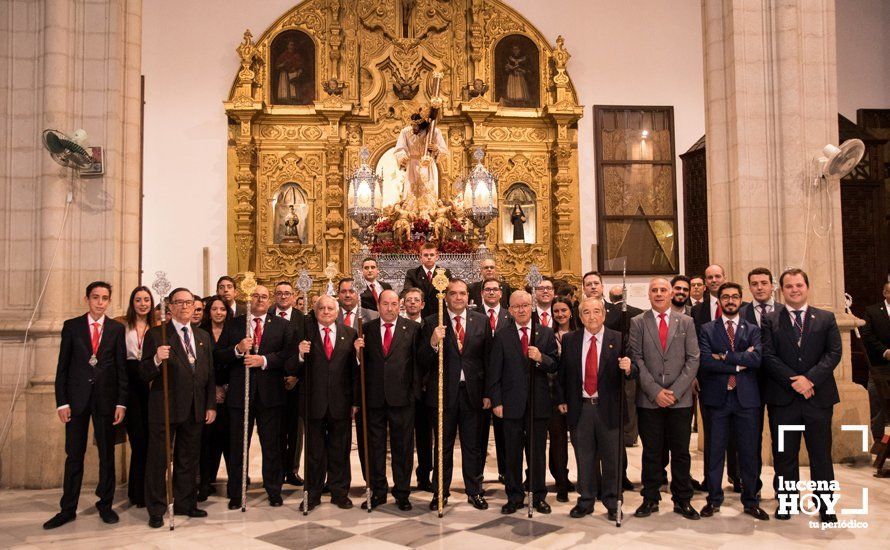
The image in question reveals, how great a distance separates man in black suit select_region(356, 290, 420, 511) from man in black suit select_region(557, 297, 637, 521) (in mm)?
1132

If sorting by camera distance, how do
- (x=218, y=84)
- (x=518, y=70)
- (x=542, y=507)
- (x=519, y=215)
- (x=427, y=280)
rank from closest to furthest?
(x=542, y=507)
(x=427, y=280)
(x=218, y=84)
(x=519, y=215)
(x=518, y=70)

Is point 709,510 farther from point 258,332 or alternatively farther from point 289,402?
point 258,332

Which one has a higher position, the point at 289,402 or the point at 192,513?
the point at 289,402

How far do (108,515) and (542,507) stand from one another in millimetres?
2932

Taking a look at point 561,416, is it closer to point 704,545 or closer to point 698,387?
point 698,387

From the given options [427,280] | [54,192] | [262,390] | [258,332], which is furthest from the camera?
[427,280]

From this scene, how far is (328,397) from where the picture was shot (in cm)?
515

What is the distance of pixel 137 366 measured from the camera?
16.9ft

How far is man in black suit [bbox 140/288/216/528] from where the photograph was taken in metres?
4.86

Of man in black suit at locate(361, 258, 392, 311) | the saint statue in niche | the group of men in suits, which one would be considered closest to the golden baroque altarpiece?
the saint statue in niche

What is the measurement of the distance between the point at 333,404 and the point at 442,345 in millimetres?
894

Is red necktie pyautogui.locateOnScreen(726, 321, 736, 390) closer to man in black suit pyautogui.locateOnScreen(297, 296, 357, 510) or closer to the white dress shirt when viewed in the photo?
the white dress shirt

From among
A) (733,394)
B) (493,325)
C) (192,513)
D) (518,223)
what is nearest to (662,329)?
(733,394)

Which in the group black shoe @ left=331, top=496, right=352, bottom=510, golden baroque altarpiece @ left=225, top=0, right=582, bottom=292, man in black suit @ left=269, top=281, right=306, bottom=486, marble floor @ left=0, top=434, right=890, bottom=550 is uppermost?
golden baroque altarpiece @ left=225, top=0, right=582, bottom=292
